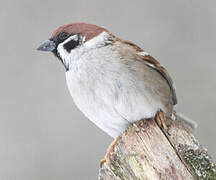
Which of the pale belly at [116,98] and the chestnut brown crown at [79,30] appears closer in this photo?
the pale belly at [116,98]

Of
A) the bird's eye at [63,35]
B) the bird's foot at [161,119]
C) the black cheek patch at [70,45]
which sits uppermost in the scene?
the bird's eye at [63,35]


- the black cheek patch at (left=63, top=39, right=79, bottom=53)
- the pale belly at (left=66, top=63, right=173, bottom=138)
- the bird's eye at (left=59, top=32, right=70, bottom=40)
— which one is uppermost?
the bird's eye at (left=59, top=32, right=70, bottom=40)

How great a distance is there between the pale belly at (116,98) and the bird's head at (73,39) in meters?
0.15

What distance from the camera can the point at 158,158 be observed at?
76.6 inches

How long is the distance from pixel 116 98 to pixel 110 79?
0.36ft

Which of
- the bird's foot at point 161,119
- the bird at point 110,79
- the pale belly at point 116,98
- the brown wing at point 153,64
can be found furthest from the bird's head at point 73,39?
the bird's foot at point 161,119

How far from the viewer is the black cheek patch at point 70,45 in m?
2.39

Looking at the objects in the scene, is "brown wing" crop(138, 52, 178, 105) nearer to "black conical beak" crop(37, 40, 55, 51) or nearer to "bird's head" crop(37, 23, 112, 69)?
"bird's head" crop(37, 23, 112, 69)

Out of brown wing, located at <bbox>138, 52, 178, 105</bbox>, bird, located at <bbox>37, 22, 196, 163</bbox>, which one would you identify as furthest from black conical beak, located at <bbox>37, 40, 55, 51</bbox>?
brown wing, located at <bbox>138, 52, 178, 105</bbox>

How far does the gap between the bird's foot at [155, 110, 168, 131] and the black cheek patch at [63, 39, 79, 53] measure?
2.05 ft

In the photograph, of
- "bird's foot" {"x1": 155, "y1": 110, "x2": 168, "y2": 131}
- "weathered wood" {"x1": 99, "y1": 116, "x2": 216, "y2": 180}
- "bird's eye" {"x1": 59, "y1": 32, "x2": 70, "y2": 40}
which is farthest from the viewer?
"bird's eye" {"x1": 59, "y1": 32, "x2": 70, "y2": 40}

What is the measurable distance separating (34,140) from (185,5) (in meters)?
1.98

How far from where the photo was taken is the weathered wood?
1896 millimetres

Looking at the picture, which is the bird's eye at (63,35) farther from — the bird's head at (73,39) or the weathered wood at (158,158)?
the weathered wood at (158,158)
